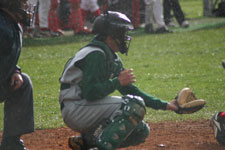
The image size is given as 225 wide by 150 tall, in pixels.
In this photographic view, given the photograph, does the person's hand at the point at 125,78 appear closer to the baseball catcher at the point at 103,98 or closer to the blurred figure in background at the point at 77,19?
the baseball catcher at the point at 103,98

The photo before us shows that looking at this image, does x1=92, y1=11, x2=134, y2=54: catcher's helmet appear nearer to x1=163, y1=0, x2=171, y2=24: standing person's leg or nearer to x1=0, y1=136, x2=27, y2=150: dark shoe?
x1=0, y1=136, x2=27, y2=150: dark shoe

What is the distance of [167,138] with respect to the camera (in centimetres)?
520

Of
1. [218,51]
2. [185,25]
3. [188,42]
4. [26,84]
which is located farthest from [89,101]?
[185,25]

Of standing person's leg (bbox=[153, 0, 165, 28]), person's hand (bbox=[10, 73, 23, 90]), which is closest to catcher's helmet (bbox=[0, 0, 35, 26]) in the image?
person's hand (bbox=[10, 73, 23, 90])

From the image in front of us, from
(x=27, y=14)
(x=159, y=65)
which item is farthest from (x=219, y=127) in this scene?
(x=159, y=65)

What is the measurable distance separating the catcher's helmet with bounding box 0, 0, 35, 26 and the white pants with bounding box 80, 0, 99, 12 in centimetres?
980

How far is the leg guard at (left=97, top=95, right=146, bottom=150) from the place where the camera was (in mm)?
4066

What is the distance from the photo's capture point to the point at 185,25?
15.3 m

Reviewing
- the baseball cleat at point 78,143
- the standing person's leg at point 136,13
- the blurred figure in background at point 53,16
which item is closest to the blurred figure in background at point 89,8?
the blurred figure in background at point 53,16

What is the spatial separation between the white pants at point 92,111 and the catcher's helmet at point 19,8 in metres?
0.94

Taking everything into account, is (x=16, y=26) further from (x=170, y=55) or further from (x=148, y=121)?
(x=170, y=55)

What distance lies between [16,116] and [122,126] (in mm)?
1161

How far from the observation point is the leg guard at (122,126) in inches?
160

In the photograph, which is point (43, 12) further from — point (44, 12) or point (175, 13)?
point (175, 13)
